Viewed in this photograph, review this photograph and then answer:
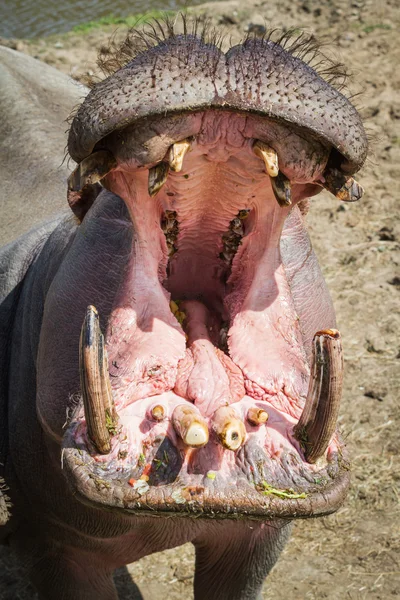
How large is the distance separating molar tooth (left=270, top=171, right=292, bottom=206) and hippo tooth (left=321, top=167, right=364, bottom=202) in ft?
0.40

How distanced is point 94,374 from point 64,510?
1.12 m

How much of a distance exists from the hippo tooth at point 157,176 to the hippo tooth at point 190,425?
1.91 ft

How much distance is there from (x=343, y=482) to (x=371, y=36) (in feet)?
25.5

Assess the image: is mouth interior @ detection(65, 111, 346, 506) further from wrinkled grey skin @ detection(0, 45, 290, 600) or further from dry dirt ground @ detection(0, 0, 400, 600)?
dry dirt ground @ detection(0, 0, 400, 600)

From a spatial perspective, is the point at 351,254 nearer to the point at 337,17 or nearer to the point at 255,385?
the point at 255,385

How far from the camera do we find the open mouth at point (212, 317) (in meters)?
2.21

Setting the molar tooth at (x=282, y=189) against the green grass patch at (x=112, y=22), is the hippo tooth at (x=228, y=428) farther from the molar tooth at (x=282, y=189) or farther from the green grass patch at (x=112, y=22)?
the green grass patch at (x=112, y=22)

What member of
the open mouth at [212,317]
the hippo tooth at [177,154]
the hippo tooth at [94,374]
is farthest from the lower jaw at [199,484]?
the hippo tooth at [177,154]

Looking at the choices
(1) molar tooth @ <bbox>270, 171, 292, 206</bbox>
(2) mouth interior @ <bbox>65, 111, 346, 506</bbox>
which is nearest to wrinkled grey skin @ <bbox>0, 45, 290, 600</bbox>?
(2) mouth interior @ <bbox>65, 111, 346, 506</bbox>

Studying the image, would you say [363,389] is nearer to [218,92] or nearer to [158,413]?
[158,413]

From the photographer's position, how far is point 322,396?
2293mm

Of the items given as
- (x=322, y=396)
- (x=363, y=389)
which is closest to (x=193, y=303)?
(x=322, y=396)

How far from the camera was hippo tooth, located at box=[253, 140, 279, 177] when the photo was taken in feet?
7.26

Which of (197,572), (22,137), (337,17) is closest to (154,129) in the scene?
(197,572)
